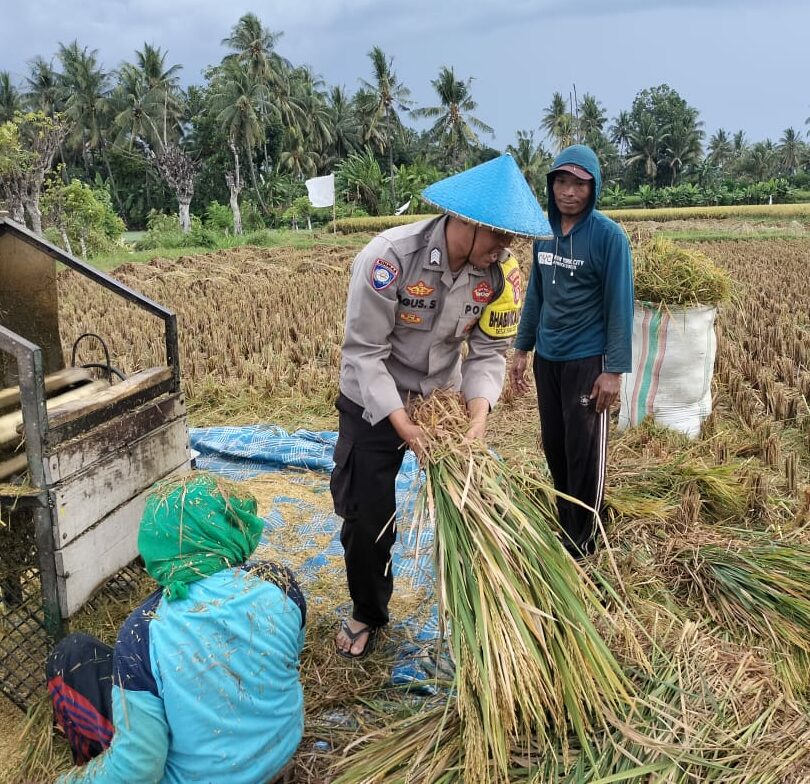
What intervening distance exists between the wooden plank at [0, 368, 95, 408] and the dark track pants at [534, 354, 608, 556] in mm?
1978

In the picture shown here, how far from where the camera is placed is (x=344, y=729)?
213 centimetres

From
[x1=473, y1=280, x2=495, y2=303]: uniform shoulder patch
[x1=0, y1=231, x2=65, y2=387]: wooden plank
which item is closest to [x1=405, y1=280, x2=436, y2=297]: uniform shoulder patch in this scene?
[x1=473, y1=280, x2=495, y2=303]: uniform shoulder patch

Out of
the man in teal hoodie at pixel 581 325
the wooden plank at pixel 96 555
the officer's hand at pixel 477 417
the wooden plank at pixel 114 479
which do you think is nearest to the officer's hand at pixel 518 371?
the man in teal hoodie at pixel 581 325

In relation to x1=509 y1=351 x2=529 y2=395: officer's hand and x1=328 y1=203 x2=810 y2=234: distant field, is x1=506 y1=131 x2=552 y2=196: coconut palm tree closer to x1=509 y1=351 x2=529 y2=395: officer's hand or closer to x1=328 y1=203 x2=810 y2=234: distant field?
x1=328 y1=203 x2=810 y2=234: distant field

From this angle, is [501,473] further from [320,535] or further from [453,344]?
[320,535]

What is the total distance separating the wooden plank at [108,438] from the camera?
2102 mm

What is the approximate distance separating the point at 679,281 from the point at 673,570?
2.12m

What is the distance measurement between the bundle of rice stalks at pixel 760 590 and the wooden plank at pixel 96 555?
2.04m

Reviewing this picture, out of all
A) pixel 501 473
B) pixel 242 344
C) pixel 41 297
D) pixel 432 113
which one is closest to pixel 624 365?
pixel 501 473

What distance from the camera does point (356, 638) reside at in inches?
98.8

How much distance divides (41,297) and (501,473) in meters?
2.12

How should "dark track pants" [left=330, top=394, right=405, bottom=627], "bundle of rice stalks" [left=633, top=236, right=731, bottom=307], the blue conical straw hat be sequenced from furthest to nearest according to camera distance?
"bundle of rice stalks" [left=633, top=236, right=731, bottom=307] < "dark track pants" [left=330, top=394, right=405, bottom=627] < the blue conical straw hat

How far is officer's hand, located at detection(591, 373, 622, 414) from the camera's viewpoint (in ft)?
→ 9.55

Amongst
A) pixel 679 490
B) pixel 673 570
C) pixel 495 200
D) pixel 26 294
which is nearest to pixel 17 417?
pixel 26 294
